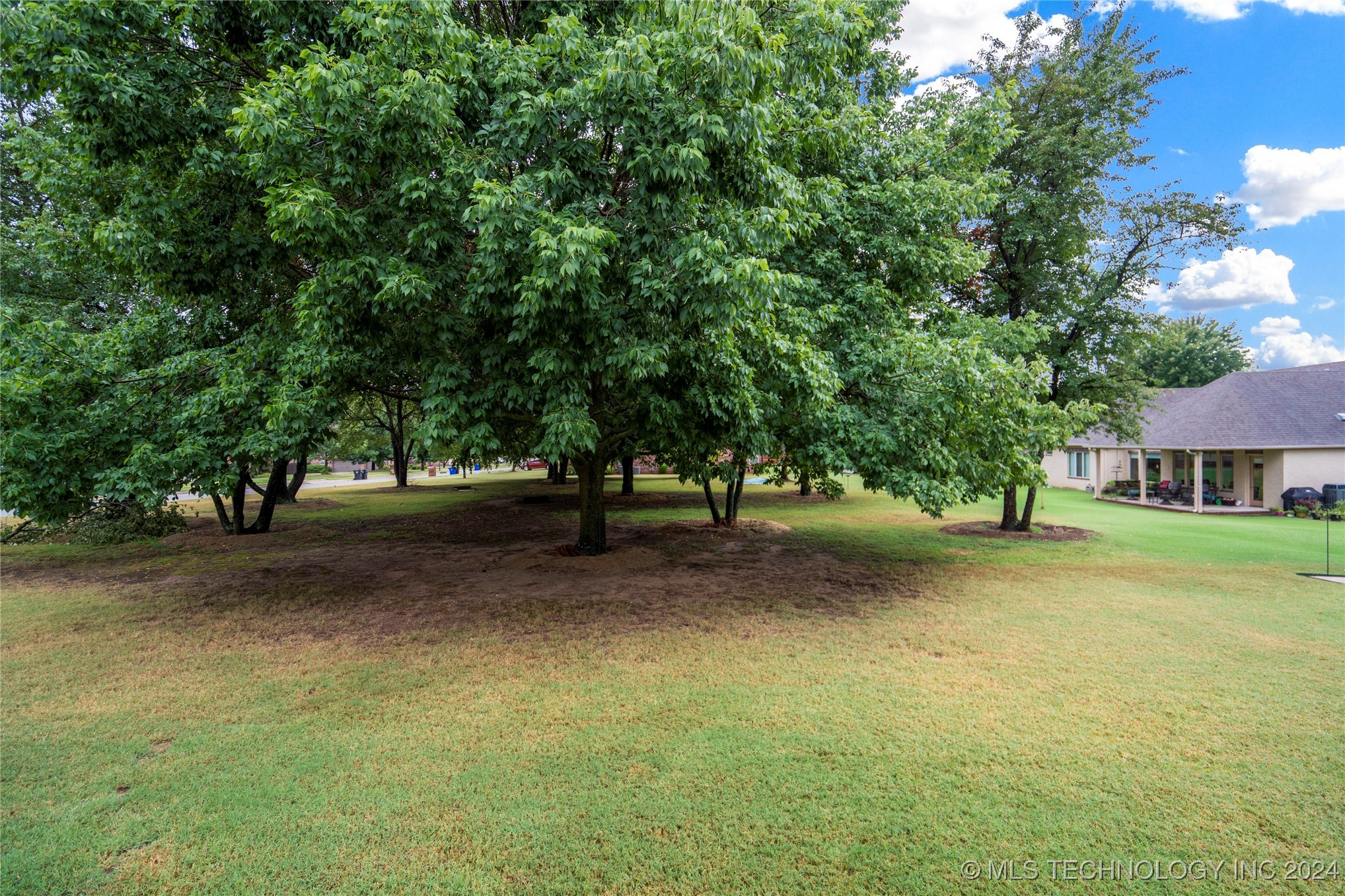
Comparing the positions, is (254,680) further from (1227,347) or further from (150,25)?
(1227,347)

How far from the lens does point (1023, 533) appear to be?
601 inches

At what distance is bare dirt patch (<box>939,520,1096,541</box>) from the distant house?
2.20 meters

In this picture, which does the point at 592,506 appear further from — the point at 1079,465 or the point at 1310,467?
the point at 1079,465

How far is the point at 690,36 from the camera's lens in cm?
593

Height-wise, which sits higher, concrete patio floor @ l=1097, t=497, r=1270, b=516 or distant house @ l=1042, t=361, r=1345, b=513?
distant house @ l=1042, t=361, r=1345, b=513

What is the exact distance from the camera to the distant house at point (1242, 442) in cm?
1934

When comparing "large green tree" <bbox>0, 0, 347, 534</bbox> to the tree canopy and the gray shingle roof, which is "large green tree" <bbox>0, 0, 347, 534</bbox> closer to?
the tree canopy

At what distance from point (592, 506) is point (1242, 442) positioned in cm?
2056

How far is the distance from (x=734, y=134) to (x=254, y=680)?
7.03m

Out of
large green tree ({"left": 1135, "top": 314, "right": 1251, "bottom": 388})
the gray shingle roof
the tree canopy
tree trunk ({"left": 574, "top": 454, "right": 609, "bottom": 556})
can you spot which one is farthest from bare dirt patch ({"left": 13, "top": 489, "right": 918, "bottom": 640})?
large green tree ({"left": 1135, "top": 314, "right": 1251, "bottom": 388})

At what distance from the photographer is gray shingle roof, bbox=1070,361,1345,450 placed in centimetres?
1945

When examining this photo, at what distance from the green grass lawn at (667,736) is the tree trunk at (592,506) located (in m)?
1.99

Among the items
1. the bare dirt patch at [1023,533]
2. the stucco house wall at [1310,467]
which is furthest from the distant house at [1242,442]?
the bare dirt patch at [1023,533]

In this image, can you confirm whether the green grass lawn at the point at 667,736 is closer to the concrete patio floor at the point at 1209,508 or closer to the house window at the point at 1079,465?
the concrete patio floor at the point at 1209,508
